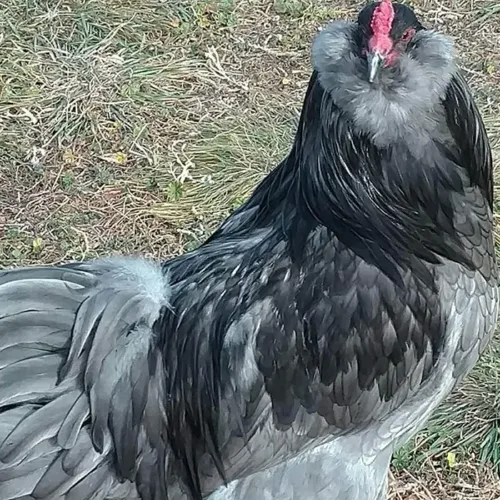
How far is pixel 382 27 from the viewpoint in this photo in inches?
90.0

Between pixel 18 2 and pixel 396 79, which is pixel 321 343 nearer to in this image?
pixel 396 79

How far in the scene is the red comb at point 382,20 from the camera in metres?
2.28

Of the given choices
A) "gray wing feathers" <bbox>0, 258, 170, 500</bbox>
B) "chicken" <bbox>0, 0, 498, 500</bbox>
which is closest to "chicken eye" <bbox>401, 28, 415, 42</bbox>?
"chicken" <bbox>0, 0, 498, 500</bbox>

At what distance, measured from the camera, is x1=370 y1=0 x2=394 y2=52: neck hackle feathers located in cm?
227

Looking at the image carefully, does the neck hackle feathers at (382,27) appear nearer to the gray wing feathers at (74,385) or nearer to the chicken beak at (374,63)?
the chicken beak at (374,63)

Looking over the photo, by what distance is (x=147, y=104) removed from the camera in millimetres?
4848

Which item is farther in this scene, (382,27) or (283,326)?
(283,326)

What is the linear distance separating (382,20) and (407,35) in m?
0.08

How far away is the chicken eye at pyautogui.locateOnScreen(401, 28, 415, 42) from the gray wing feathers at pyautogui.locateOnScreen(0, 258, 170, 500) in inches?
35.5

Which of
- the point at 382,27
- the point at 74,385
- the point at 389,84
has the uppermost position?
the point at 382,27

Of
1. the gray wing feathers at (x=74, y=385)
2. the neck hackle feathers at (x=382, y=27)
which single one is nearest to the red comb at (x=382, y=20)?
the neck hackle feathers at (x=382, y=27)

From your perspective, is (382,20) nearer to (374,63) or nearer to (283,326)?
(374,63)

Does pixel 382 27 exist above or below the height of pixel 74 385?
above

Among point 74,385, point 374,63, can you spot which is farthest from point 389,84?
point 74,385
